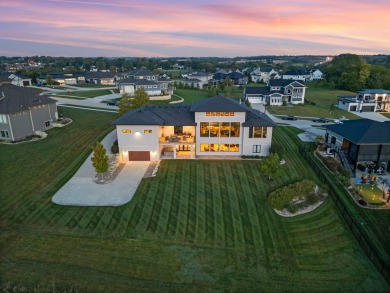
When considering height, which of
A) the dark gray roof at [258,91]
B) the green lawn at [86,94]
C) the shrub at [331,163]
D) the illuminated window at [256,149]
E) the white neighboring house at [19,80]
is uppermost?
the white neighboring house at [19,80]

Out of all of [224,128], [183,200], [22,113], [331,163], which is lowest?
[183,200]

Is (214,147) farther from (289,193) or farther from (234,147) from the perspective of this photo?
(289,193)

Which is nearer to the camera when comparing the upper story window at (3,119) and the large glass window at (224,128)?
the large glass window at (224,128)

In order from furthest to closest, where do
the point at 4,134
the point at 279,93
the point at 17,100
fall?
the point at 279,93 → the point at 17,100 → the point at 4,134

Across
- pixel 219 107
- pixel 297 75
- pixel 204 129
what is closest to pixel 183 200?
pixel 204 129

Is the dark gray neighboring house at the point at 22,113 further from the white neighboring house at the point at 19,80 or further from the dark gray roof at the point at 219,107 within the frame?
the white neighboring house at the point at 19,80

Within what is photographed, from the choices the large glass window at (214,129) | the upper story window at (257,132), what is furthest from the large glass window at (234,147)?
the large glass window at (214,129)

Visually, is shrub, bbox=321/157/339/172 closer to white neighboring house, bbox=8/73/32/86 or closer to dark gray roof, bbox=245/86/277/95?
dark gray roof, bbox=245/86/277/95
